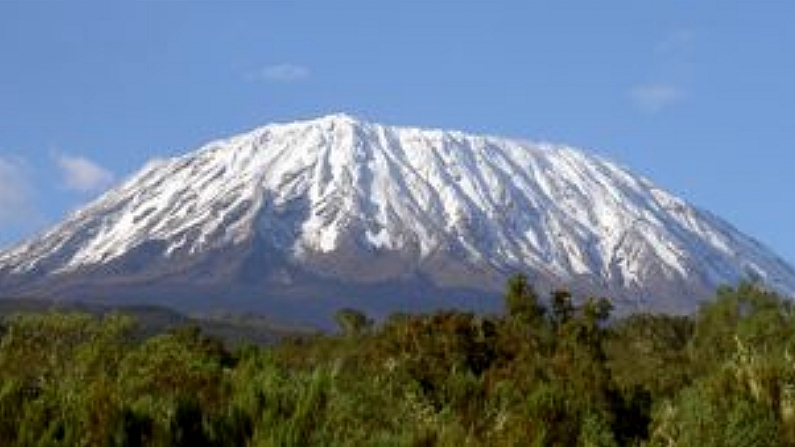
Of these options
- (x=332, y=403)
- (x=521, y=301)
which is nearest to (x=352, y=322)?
(x=521, y=301)

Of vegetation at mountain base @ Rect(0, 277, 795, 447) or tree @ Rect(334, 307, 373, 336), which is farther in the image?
tree @ Rect(334, 307, 373, 336)

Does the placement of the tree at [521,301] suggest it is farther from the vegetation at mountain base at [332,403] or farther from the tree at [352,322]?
the vegetation at mountain base at [332,403]

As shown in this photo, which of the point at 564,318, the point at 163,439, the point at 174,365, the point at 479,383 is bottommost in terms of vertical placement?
the point at 163,439

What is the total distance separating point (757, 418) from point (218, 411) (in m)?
9.62

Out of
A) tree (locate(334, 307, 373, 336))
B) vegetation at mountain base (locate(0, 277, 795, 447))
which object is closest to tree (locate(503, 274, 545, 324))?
tree (locate(334, 307, 373, 336))

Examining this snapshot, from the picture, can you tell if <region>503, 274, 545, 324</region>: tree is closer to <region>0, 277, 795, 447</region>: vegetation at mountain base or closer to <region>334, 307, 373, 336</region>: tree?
<region>334, 307, 373, 336</region>: tree

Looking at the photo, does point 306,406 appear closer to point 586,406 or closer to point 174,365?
point 174,365

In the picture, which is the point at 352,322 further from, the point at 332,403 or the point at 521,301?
the point at 332,403

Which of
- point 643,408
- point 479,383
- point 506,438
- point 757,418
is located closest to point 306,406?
point 506,438

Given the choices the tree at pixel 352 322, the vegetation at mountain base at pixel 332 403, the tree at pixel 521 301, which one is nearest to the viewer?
the vegetation at mountain base at pixel 332 403

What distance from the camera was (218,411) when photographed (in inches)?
461

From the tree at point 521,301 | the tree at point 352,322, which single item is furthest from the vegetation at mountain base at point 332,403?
the tree at point 352,322

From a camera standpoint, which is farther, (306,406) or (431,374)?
(431,374)

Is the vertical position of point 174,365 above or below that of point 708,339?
below
